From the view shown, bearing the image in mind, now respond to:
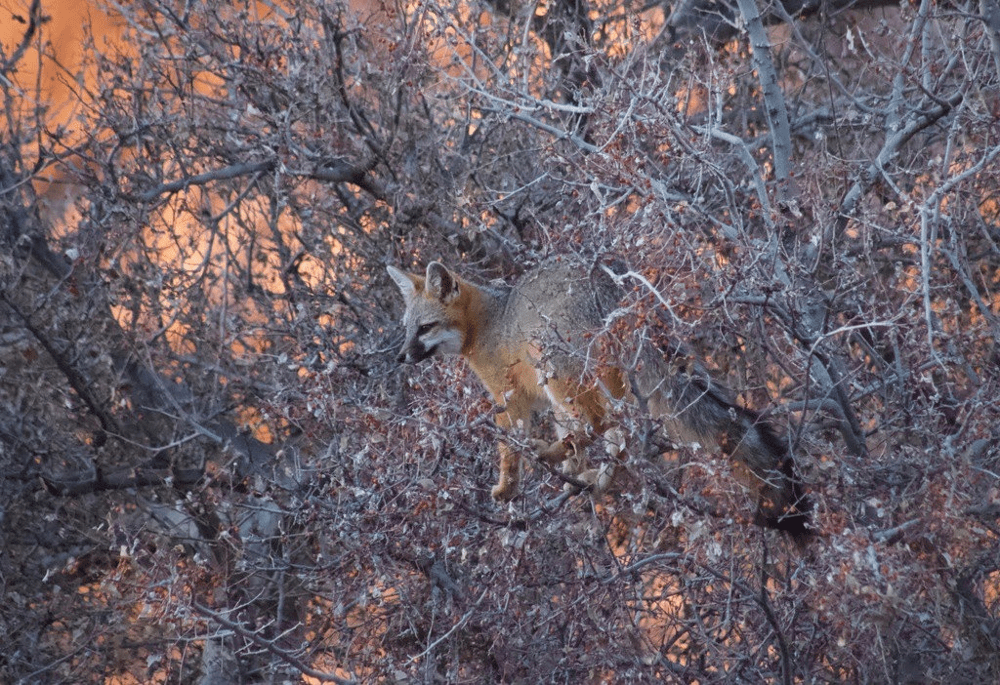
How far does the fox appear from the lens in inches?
189

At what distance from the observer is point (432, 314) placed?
6523 mm

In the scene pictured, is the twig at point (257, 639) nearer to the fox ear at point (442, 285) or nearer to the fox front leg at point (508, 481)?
the fox front leg at point (508, 481)

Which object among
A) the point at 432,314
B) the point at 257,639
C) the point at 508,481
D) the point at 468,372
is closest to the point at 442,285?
the point at 432,314

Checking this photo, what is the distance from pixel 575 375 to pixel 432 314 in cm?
114

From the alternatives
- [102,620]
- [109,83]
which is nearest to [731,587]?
[102,620]

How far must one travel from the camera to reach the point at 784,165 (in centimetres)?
552

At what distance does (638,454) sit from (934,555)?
1119 mm

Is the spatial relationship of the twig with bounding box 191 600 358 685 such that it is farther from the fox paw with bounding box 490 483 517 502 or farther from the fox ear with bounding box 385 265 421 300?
the fox ear with bounding box 385 265 421 300

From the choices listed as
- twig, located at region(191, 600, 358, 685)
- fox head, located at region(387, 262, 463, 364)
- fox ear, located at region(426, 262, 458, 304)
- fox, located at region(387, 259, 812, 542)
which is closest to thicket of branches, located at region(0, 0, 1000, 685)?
twig, located at region(191, 600, 358, 685)

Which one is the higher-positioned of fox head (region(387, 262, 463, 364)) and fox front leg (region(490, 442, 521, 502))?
fox head (region(387, 262, 463, 364))

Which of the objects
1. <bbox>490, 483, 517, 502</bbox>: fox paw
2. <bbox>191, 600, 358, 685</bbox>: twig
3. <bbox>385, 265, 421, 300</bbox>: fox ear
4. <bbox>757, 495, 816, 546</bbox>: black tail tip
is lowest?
<bbox>757, 495, 816, 546</bbox>: black tail tip

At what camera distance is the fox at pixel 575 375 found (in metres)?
4.81

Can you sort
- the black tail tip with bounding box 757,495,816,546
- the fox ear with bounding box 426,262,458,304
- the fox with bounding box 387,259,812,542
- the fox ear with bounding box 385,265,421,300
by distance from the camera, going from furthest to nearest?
1. the fox ear with bounding box 385,265,421,300
2. the fox ear with bounding box 426,262,458,304
3. the black tail tip with bounding box 757,495,816,546
4. the fox with bounding box 387,259,812,542

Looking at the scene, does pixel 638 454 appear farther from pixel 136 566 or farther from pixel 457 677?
pixel 136 566
